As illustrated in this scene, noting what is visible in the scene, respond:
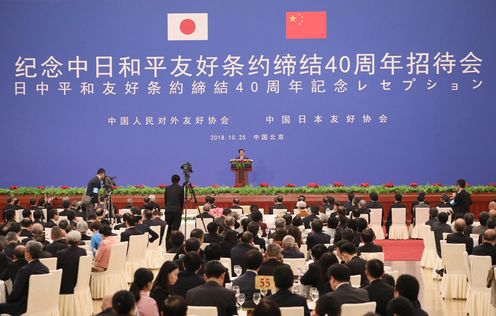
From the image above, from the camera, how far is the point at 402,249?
53.2ft

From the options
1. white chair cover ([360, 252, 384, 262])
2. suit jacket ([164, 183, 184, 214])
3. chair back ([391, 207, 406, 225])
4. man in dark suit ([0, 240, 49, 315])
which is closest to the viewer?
man in dark suit ([0, 240, 49, 315])

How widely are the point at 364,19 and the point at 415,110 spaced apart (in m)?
2.61

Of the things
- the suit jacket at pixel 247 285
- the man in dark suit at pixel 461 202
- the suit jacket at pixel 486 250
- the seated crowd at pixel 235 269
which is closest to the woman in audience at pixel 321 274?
the seated crowd at pixel 235 269

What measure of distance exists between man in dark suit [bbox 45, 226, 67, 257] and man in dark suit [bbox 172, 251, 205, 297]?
3052mm

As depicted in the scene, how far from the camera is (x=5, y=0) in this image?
23609mm

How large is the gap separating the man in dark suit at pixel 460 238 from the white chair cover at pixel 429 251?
6.63 ft

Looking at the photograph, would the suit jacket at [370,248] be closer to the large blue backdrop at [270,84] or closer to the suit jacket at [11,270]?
the suit jacket at [11,270]

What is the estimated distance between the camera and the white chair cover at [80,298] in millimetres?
9750

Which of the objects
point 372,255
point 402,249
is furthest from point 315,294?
point 402,249

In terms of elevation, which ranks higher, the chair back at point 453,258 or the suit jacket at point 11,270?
the suit jacket at point 11,270

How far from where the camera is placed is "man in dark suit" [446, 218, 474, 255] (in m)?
11.0

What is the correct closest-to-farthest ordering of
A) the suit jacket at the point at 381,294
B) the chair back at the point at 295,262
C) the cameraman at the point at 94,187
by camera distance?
1. the suit jacket at the point at 381,294
2. the chair back at the point at 295,262
3. the cameraman at the point at 94,187

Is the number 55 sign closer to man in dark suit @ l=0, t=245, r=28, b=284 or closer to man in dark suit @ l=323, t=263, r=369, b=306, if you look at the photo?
man in dark suit @ l=323, t=263, r=369, b=306

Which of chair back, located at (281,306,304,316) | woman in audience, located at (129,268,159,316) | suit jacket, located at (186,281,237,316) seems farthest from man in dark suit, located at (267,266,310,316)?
woman in audience, located at (129,268,159,316)
